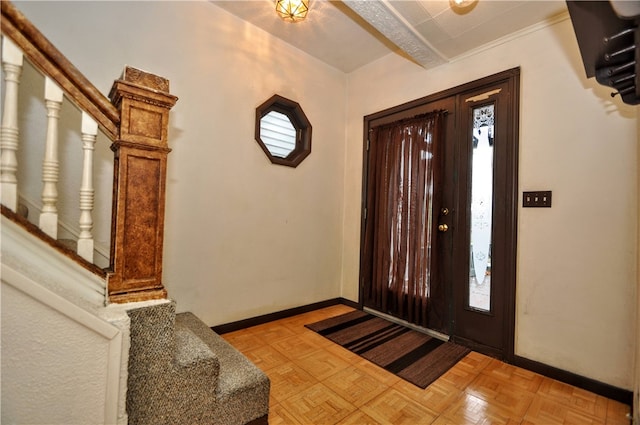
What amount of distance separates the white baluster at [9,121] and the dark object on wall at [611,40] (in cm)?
194

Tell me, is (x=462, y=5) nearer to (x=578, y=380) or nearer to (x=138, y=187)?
(x=138, y=187)

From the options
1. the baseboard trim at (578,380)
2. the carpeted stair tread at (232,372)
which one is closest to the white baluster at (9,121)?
the carpeted stair tread at (232,372)

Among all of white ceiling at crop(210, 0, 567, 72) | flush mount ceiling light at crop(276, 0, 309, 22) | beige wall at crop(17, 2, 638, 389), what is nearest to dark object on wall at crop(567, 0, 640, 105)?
beige wall at crop(17, 2, 638, 389)

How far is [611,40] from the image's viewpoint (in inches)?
42.5

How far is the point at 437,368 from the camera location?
1920 mm

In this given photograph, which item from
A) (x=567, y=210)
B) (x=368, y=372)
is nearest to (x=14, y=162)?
(x=368, y=372)

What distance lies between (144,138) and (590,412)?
2736 millimetres

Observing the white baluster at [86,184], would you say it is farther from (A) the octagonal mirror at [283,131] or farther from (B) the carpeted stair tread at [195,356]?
(A) the octagonal mirror at [283,131]

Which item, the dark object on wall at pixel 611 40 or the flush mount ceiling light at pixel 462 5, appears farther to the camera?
the flush mount ceiling light at pixel 462 5

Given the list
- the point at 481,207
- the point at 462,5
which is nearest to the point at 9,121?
the point at 462,5

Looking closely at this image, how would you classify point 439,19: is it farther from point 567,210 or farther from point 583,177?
point 567,210

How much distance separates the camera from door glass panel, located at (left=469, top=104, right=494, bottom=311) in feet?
7.29

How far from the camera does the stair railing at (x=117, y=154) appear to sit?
2.89 feet

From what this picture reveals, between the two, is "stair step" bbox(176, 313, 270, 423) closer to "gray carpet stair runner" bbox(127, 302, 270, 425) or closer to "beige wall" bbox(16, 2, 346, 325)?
"gray carpet stair runner" bbox(127, 302, 270, 425)
